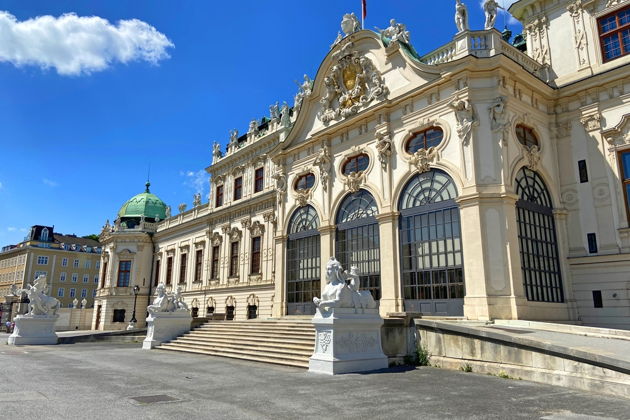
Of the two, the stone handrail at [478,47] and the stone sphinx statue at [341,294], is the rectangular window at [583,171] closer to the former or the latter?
the stone handrail at [478,47]

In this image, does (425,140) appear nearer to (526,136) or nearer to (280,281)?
(526,136)

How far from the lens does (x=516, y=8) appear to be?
69.4 feet

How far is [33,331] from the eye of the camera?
A: 2355 centimetres

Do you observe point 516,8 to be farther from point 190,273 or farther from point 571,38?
point 190,273

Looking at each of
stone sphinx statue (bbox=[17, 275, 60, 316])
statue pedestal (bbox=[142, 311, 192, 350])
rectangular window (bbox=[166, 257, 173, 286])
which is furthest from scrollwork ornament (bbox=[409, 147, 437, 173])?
rectangular window (bbox=[166, 257, 173, 286])

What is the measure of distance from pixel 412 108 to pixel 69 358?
15.7 meters

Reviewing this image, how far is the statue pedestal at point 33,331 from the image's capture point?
75.6 ft

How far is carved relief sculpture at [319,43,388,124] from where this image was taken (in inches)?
833

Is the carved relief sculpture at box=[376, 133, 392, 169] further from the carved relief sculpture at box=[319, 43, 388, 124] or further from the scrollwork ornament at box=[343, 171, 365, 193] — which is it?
the carved relief sculpture at box=[319, 43, 388, 124]

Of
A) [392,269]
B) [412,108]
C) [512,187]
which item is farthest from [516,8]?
[392,269]

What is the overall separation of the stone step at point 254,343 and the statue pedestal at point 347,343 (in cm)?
203

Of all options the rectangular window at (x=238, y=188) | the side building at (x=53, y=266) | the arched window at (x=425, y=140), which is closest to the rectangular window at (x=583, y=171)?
the arched window at (x=425, y=140)

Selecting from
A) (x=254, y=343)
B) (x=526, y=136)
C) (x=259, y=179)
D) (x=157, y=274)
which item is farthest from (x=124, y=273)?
(x=526, y=136)

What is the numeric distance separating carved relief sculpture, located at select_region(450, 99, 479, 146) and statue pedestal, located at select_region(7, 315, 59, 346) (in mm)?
21568
